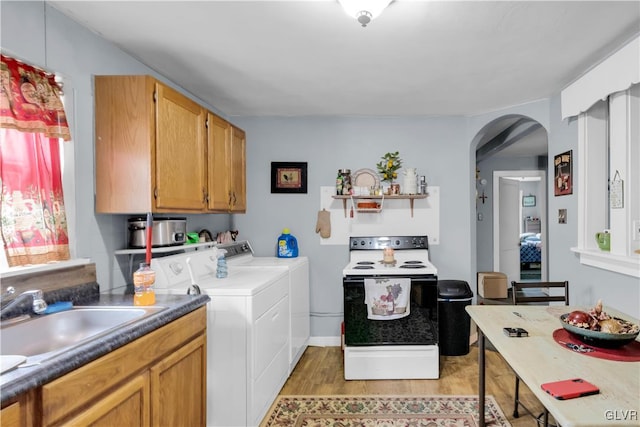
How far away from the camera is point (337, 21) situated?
1814 mm

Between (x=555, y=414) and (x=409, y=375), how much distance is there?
2.02 metres

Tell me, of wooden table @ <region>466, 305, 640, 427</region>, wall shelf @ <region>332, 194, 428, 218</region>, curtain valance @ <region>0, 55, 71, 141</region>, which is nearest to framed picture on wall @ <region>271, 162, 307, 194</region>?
wall shelf @ <region>332, 194, 428, 218</region>

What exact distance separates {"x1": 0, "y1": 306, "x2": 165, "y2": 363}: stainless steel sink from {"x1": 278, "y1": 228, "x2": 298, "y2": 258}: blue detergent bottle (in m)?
1.92

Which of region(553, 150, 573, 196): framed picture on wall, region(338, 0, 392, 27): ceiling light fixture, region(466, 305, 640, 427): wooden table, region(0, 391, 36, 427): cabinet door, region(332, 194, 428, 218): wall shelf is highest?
region(338, 0, 392, 27): ceiling light fixture

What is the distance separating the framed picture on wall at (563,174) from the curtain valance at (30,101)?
3237 mm

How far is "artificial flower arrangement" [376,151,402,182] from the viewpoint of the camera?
11.4 ft

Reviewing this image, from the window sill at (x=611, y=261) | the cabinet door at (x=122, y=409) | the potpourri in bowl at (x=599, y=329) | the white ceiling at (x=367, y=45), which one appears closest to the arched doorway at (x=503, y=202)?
the white ceiling at (x=367, y=45)

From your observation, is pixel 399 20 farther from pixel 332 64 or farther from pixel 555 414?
pixel 555 414

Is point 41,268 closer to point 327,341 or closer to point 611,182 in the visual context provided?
point 327,341

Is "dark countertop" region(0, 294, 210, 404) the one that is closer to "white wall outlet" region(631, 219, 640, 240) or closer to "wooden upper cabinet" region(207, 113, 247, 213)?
"wooden upper cabinet" region(207, 113, 247, 213)

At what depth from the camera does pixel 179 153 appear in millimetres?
2115

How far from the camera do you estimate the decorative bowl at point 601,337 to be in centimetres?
136

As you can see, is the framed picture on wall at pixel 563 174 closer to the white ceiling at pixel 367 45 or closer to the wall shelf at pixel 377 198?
the white ceiling at pixel 367 45

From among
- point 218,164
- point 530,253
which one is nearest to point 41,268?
point 218,164
